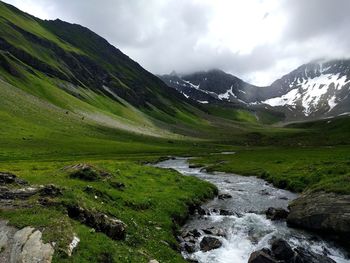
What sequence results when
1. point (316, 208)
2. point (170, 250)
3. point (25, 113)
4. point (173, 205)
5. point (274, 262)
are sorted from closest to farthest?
point (274, 262) < point (170, 250) < point (316, 208) < point (173, 205) < point (25, 113)

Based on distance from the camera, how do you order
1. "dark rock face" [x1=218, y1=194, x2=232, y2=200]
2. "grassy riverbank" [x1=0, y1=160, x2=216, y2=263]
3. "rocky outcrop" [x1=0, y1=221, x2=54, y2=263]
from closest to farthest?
1. "rocky outcrop" [x1=0, y1=221, x2=54, y2=263]
2. "grassy riverbank" [x1=0, y1=160, x2=216, y2=263]
3. "dark rock face" [x1=218, y1=194, x2=232, y2=200]

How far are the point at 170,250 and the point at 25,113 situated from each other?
513 ft

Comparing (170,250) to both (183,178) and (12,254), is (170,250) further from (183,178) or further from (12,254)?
(183,178)

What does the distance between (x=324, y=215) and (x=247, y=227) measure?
8331mm

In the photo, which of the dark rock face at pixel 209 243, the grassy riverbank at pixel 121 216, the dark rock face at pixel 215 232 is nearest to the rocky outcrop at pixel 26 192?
the grassy riverbank at pixel 121 216

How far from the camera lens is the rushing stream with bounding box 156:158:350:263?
34750 mm

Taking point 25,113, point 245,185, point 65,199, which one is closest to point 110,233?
point 65,199

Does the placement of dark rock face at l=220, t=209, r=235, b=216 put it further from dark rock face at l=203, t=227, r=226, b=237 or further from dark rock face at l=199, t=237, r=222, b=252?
dark rock face at l=199, t=237, r=222, b=252

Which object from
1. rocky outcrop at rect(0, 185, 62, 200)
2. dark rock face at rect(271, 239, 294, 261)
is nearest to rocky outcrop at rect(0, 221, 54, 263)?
rocky outcrop at rect(0, 185, 62, 200)

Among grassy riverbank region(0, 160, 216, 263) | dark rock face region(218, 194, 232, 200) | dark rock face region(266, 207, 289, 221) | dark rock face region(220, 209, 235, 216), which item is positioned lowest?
grassy riverbank region(0, 160, 216, 263)

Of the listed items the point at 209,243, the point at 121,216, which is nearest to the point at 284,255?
the point at 209,243

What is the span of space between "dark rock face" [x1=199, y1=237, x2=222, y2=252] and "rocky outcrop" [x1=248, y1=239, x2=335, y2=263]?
5112 millimetres

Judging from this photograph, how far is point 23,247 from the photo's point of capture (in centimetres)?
2478

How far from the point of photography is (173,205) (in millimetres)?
46094
